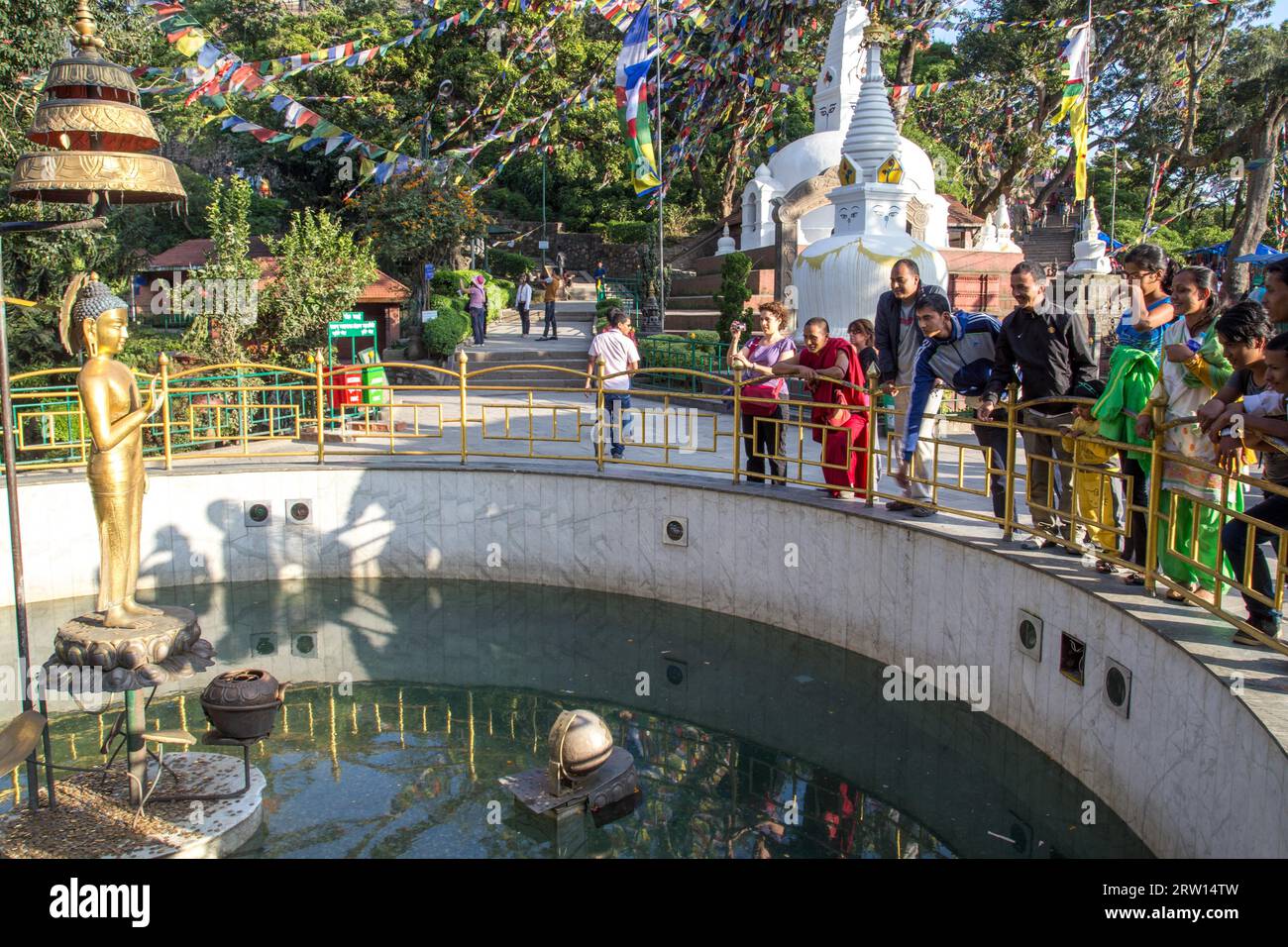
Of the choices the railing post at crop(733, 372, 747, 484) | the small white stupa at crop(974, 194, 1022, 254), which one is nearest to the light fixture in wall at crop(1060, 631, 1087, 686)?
the railing post at crop(733, 372, 747, 484)

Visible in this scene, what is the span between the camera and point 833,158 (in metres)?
27.3

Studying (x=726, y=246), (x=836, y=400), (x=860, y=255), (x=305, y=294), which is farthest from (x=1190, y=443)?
(x=726, y=246)

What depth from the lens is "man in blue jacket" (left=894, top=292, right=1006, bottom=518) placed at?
7.52m

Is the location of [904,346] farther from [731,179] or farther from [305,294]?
[731,179]

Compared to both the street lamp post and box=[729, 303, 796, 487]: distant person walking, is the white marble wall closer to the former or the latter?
box=[729, 303, 796, 487]: distant person walking

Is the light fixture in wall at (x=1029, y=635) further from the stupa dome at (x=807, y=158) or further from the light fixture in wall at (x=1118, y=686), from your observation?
the stupa dome at (x=807, y=158)

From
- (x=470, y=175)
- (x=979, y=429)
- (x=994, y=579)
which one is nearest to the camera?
(x=994, y=579)

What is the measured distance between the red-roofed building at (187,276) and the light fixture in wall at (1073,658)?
50.7ft

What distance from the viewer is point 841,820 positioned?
6160 mm

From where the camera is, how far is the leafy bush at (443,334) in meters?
20.7

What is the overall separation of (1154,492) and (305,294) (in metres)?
13.5
